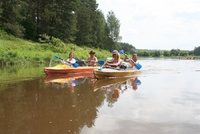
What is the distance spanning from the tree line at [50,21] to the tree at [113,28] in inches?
151

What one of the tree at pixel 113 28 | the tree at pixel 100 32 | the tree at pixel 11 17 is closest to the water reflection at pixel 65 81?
the tree at pixel 11 17

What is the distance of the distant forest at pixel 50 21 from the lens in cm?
2619

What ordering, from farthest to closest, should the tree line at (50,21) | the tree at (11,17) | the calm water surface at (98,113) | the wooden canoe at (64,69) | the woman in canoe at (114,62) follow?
the tree line at (50,21) → the tree at (11,17) → the wooden canoe at (64,69) → the woman in canoe at (114,62) → the calm water surface at (98,113)

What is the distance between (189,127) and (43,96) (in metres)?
4.09

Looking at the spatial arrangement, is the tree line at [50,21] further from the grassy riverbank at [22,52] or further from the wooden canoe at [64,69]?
the wooden canoe at [64,69]

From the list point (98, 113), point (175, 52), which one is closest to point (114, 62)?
point (98, 113)

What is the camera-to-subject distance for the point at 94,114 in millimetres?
4785

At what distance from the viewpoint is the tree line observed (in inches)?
1031

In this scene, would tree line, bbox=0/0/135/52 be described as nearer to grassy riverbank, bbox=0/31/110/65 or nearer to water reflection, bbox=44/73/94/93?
grassy riverbank, bbox=0/31/110/65

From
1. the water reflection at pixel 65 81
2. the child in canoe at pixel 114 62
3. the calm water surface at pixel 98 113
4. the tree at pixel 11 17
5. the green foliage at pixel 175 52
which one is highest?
the tree at pixel 11 17

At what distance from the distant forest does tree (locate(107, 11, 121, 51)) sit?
11.1 feet

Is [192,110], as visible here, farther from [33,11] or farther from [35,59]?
[33,11]

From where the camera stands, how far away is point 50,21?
33438 millimetres

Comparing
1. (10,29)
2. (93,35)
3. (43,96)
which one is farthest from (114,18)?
(43,96)
